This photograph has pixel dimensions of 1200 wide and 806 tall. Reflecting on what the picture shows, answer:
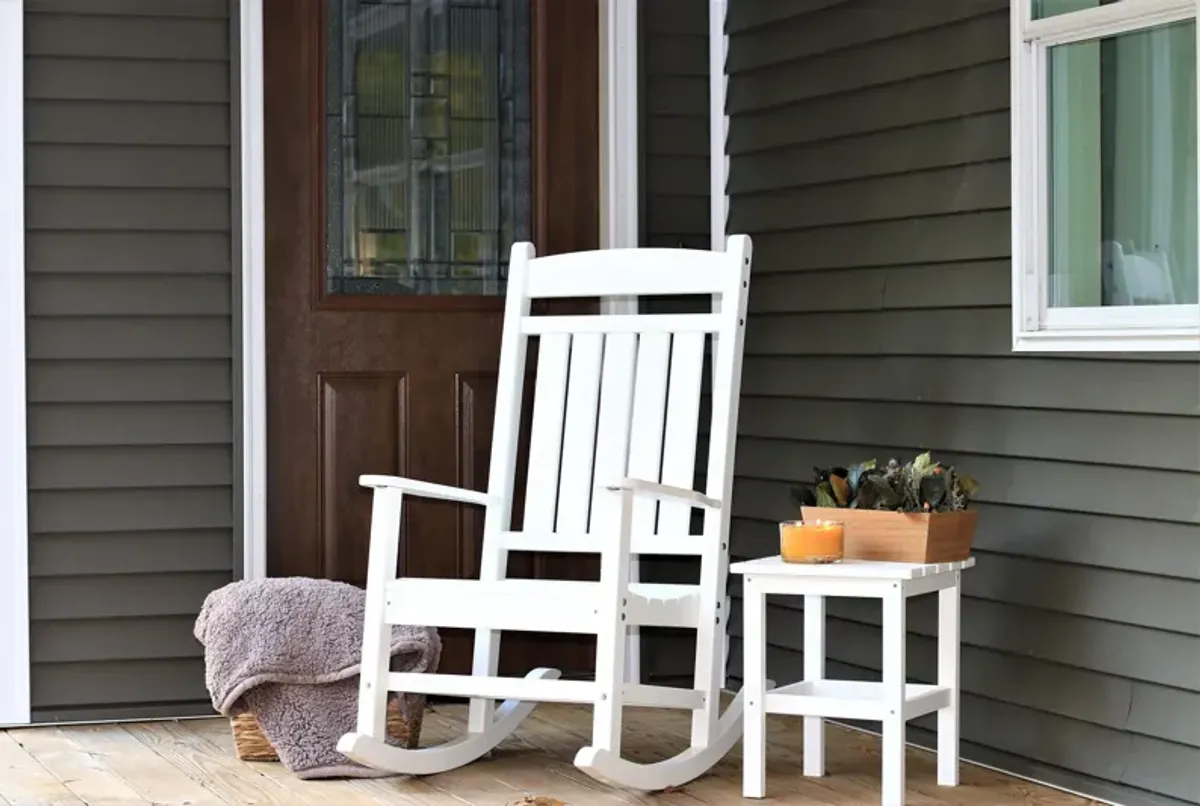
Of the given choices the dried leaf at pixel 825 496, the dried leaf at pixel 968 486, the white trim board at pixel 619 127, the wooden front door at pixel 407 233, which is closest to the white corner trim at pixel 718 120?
the white trim board at pixel 619 127

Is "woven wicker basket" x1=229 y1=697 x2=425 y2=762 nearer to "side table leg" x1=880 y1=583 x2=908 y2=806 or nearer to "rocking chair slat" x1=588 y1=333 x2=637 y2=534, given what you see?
"rocking chair slat" x1=588 y1=333 x2=637 y2=534

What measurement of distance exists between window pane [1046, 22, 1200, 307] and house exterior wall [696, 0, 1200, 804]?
0.42 feet

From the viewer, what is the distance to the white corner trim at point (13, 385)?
3.93 metres

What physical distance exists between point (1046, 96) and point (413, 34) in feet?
5.25

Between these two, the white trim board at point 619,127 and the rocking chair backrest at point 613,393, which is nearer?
the rocking chair backrest at point 613,393

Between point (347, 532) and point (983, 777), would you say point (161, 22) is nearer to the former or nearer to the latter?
point (347, 532)

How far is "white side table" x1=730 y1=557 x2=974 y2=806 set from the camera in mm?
3178

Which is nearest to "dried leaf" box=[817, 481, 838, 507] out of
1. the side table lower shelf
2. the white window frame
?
the side table lower shelf

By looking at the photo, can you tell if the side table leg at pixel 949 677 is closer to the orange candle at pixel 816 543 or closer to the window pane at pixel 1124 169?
the orange candle at pixel 816 543

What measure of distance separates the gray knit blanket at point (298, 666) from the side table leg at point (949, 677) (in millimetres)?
1027

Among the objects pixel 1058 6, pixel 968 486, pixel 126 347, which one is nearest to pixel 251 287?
pixel 126 347

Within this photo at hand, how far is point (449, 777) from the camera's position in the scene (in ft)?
11.5

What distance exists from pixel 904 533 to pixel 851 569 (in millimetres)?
155

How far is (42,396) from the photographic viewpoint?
157 inches
